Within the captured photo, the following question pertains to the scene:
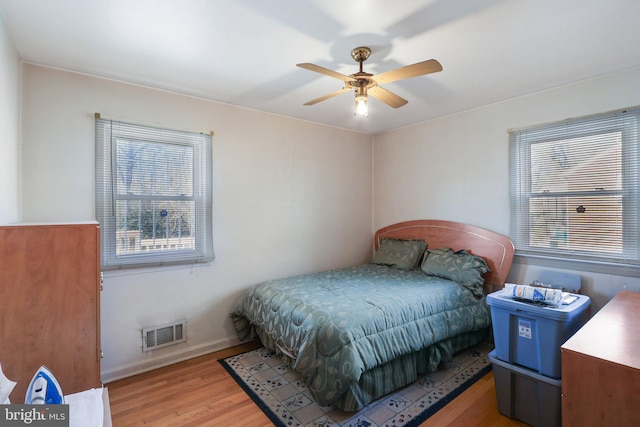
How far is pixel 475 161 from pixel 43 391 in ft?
11.8

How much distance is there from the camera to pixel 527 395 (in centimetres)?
190

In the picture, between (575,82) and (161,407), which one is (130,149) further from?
(575,82)

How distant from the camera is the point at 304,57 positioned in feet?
6.92

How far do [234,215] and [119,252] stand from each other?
1.02 m

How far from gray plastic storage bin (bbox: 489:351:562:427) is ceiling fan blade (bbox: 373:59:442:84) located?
1.95 meters

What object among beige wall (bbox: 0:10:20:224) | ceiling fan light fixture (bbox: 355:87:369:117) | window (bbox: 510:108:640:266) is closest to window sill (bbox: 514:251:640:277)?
window (bbox: 510:108:640:266)

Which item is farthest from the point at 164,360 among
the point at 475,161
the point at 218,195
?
the point at 475,161

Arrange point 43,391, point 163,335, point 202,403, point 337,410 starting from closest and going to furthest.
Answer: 1. point 43,391
2. point 337,410
3. point 202,403
4. point 163,335

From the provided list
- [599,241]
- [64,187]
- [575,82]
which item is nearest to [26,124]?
Result: [64,187]

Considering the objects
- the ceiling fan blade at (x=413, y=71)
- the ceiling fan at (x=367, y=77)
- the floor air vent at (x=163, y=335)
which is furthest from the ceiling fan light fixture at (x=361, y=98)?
the floor air vent at (x=163, y=335)

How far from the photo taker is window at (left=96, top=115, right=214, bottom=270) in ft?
7.94

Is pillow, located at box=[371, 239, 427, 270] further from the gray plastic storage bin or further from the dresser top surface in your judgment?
the dresser top surface

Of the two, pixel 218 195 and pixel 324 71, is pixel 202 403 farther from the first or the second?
pixel 324 71

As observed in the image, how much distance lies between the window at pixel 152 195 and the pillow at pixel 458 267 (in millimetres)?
2303
